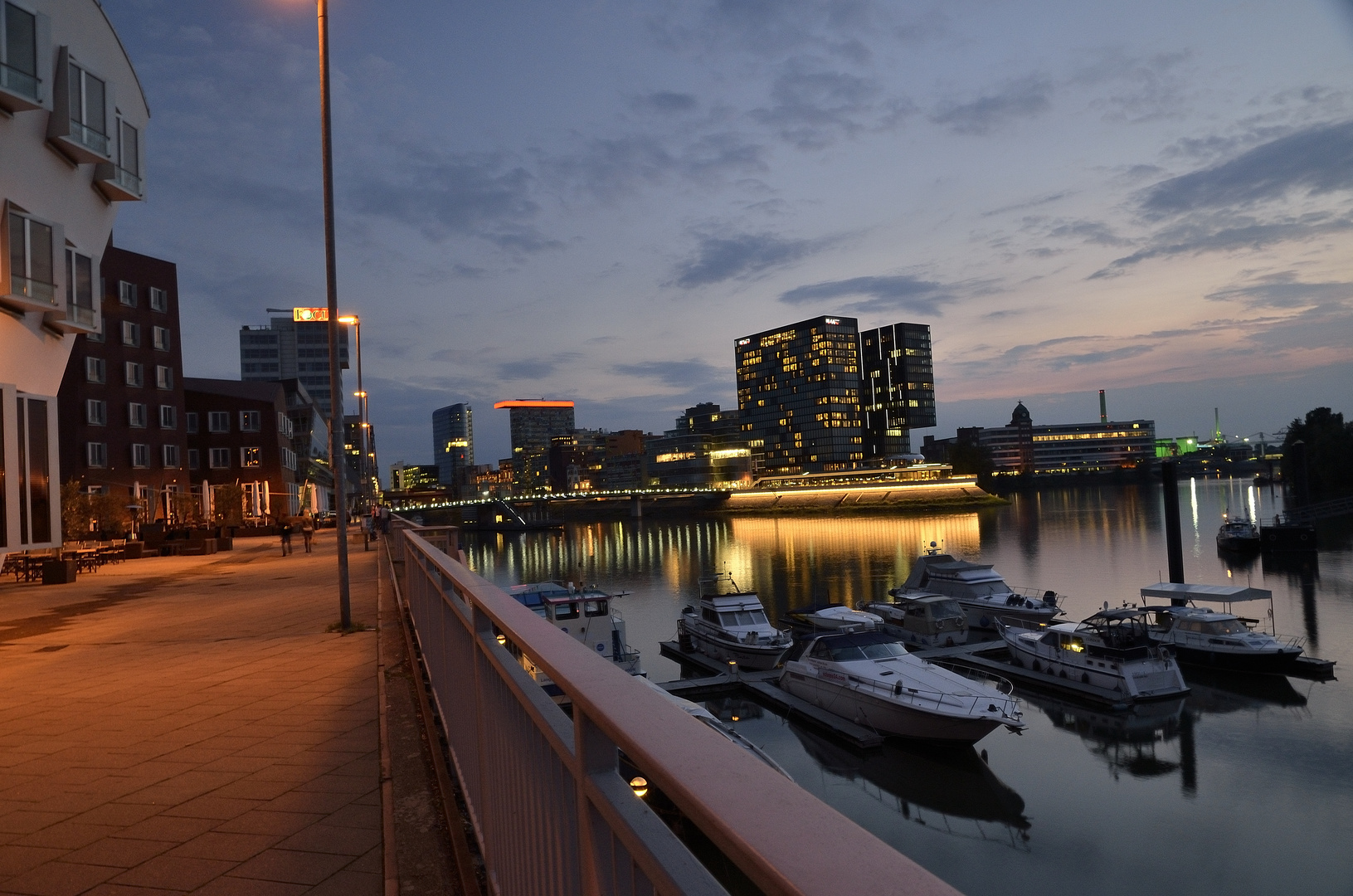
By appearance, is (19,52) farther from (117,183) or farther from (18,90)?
(117,183)

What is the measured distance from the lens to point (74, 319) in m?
19.8

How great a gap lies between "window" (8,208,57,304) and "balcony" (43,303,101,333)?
2.52 ft

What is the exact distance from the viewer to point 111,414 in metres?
44.5

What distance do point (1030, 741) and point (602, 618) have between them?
42.8ft

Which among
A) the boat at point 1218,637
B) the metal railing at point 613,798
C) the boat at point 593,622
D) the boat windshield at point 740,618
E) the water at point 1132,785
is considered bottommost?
the water at point 1132,785

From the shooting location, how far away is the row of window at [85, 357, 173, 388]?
4331 cm

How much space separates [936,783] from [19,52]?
969 inches

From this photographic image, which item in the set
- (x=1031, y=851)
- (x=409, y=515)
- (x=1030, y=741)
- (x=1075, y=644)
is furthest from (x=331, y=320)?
(x=409, y=515)

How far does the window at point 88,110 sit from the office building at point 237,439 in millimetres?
37718

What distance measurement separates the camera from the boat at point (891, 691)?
69.5 feet

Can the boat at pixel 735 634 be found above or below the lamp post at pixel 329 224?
below

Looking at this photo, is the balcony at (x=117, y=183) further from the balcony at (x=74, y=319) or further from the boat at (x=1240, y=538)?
the boat at (x=1240, y=538)

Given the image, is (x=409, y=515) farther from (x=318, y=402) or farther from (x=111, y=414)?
(x=111, y=414)

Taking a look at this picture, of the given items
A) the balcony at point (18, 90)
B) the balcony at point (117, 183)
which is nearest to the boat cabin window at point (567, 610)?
the balcony at point (117, 183)
